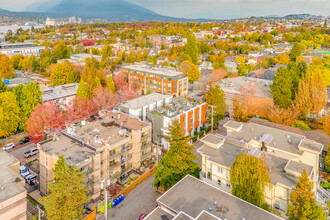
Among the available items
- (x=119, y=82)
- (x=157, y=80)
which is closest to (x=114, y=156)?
(x=157, y=80)

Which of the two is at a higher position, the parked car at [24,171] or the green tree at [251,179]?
the green tree at [251,179]

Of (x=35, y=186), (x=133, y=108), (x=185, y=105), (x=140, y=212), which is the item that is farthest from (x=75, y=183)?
(x=185, y=105)

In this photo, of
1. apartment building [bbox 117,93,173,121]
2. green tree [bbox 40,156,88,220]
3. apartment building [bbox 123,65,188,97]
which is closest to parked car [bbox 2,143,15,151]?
apartment building [bbox 117,93,173,121]

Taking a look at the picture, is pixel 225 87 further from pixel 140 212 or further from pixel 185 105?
pixel 140 212

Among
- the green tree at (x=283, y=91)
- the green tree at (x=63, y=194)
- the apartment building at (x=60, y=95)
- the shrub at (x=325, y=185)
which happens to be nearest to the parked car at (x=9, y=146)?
the apartment building at (x=60, y=95)

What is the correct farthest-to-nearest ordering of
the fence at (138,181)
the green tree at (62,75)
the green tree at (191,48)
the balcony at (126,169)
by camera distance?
the green tree at (191,48), the green tree at (62,75), the balcony at (126,169), the fence at (138,181)

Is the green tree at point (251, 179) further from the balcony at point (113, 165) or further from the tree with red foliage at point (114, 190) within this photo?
the balcony at point (113, 165)

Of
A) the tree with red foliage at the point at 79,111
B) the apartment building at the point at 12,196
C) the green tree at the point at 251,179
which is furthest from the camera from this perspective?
the tree with red foliage at the point at 79,111
